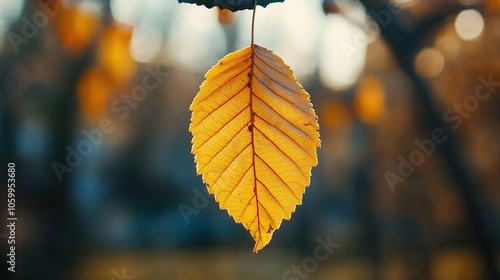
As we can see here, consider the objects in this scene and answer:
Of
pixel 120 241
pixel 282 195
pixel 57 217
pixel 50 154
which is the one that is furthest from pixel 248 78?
pixel 120 241

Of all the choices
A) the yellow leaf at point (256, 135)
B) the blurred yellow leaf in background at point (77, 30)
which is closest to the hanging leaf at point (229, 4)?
the yellow leaf at point (256, 135)

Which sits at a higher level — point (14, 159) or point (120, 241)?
point (14, 159)

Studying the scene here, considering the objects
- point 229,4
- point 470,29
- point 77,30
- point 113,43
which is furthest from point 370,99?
point 229,4

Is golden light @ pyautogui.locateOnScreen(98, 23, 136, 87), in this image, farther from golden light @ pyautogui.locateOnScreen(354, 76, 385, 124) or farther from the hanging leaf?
the hanging leaf

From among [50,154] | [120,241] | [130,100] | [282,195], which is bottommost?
[282,195]

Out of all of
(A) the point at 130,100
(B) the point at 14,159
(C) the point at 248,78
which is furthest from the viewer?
(A) the point at 130,100

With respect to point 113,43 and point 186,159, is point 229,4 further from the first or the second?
point 186,159

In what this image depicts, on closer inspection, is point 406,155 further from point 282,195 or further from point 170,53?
point 282,195
